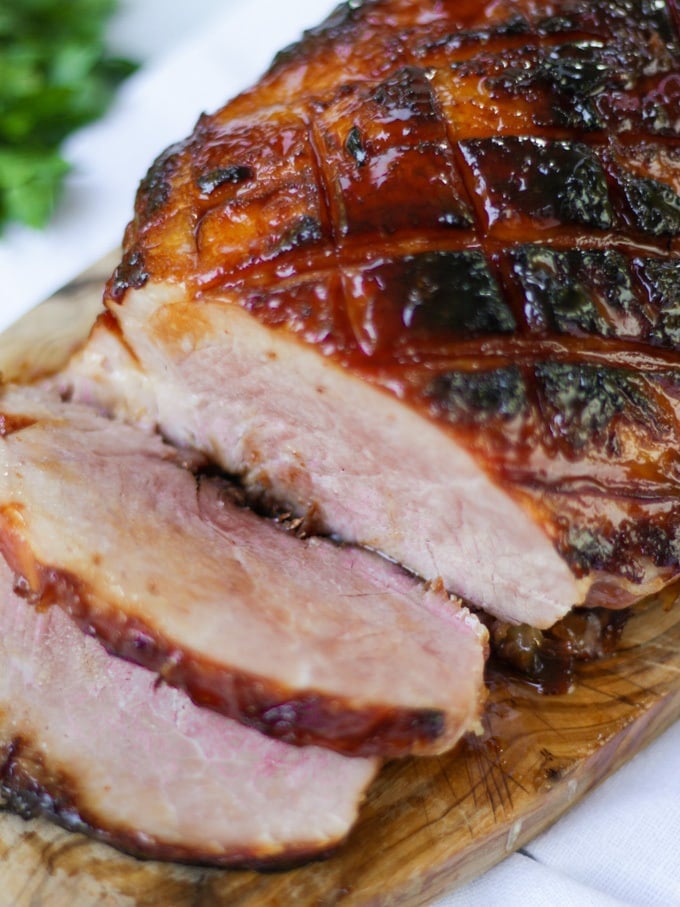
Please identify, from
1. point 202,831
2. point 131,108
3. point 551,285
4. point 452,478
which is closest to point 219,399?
point 452,478

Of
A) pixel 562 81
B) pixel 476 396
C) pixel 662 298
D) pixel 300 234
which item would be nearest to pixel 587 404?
pixel 476 396

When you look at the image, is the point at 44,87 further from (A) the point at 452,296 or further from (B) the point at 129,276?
(A) the point at 452,296

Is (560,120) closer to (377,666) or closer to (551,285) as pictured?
(551,285)

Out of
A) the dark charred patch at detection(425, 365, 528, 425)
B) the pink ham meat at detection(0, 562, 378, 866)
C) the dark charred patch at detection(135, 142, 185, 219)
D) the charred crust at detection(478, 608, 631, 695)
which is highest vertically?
the dark charred patch at detection(135, 142, 185, 219)

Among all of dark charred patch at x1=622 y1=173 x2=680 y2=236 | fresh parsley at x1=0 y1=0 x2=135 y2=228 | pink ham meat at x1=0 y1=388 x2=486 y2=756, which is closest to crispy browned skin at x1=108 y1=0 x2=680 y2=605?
dark charred patch at x1=622 y1=173 x2=680 y2=236

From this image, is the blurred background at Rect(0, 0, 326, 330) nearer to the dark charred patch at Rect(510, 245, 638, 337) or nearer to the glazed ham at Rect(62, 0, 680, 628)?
the glazed ham at Rect(62, 0, 680, 628)
